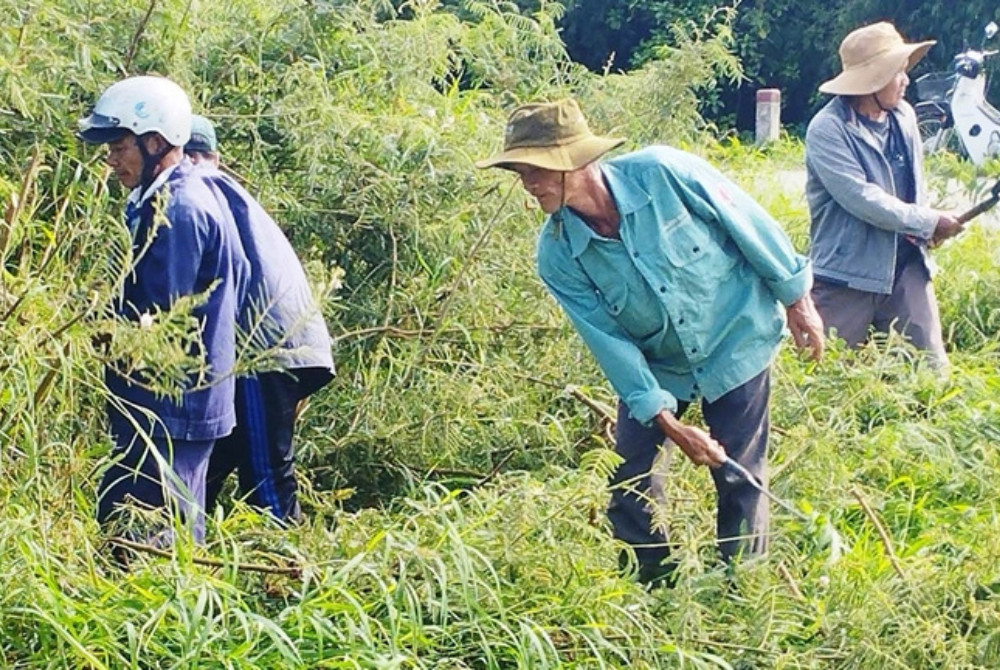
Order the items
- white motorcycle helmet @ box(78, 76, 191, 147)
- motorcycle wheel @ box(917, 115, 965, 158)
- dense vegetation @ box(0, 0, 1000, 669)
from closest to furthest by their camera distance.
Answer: dense vegetation @ box(0, 0, 1000, 669) → white motorcycle helmet @ box(78, 76, 191, 147) → motorcycle wheel @ box(917, 115, 965, 158)

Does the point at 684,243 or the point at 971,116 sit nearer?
the point at 684,243

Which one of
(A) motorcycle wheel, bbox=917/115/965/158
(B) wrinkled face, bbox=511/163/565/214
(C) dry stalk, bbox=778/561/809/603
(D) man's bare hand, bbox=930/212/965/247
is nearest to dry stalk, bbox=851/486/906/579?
(C) dry stalk, bbox=778/561/809/603

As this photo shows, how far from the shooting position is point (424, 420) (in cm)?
564

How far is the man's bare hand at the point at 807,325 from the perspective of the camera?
4.50 metres

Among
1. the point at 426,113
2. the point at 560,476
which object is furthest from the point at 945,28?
the point at 560,476

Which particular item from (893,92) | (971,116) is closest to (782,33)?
(971,116)

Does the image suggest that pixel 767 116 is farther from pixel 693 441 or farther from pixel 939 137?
pixel 693 441

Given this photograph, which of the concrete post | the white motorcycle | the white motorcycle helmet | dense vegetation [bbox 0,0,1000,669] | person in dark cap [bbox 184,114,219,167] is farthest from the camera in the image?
the concrete post

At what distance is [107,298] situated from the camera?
3.67m

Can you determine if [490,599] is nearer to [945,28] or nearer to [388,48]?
[388,48]

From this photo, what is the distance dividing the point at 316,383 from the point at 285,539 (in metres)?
0.94

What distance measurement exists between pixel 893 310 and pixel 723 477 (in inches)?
92.9

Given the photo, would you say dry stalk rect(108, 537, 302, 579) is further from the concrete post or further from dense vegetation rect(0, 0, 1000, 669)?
the concrete post

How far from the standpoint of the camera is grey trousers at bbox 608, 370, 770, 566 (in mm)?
4520
